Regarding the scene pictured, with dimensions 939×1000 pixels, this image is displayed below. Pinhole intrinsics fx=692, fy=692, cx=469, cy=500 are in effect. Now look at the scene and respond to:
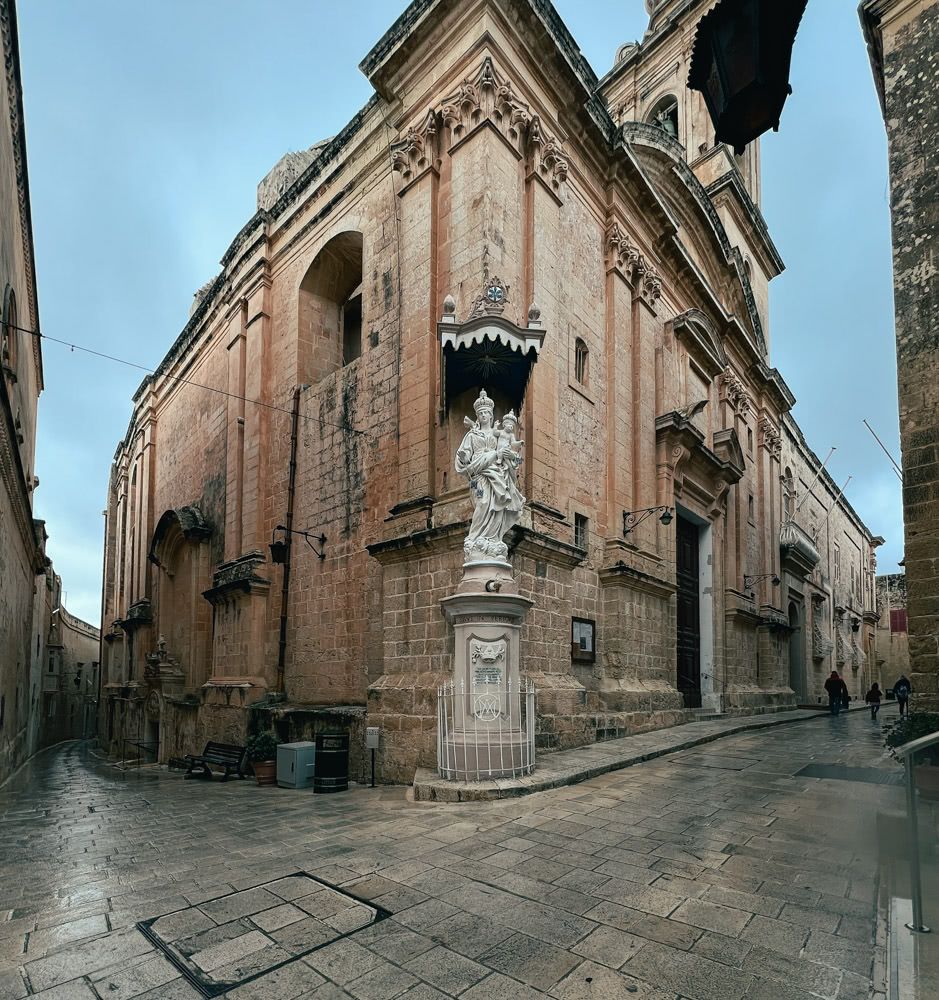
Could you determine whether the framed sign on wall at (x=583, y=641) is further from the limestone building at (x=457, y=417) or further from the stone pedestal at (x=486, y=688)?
the stone pedestal at (x=486, y=688)

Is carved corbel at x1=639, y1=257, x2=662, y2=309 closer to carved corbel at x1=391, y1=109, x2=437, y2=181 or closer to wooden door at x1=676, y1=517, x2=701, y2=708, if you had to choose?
wooden door at x1=676, y1=517, x2=701, y2=708

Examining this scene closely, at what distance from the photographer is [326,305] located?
15641 mm

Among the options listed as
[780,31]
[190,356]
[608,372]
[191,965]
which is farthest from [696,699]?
[190,356]

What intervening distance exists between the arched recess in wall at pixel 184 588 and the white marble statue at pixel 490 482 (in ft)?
38.2

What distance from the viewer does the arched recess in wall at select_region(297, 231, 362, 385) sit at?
49.1ft

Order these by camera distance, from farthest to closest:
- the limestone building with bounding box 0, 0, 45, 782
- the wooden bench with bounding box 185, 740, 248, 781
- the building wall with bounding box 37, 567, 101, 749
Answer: the building wall with bounding box 37, 567, 101, 749 → the wooden bench with bounding box 185, 740, 248, 781 → the limestone building with bounding box 0, 0, 45, 782

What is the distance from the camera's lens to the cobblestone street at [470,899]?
3.30 metres

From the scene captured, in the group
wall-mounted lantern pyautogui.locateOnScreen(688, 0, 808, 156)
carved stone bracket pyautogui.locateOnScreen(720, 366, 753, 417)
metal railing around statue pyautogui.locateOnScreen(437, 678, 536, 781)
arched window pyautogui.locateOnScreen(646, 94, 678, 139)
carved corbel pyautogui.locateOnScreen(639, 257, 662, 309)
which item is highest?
arched window pyautogui.locateOnScreen(646, 94, 678, 139)

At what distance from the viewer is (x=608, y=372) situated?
13.6m

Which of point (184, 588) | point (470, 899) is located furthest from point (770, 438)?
point (470, 899)

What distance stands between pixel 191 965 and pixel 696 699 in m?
15.2

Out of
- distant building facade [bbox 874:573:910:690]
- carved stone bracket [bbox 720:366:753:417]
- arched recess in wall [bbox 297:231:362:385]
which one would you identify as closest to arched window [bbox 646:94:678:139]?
carved stone bracket [bbox 720:366:753:417]

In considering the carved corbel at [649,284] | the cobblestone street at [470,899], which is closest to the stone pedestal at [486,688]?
the cobblestone street at [470,899]

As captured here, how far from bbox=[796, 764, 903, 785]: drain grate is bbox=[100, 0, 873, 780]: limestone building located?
3057 millimetres
